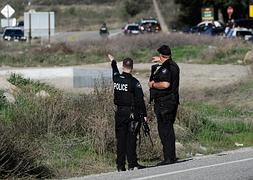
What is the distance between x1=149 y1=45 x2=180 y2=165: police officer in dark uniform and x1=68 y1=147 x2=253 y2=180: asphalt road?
516 millimetres

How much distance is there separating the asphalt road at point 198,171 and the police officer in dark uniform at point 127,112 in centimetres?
38

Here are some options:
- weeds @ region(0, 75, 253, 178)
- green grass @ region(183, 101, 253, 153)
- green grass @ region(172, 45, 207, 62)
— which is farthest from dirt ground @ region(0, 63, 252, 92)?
weeds @ region(0, 75, 253, 178)

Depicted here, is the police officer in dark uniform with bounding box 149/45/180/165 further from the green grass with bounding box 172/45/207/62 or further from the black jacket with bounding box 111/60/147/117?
the green grass with bounding box 172/45/207/62

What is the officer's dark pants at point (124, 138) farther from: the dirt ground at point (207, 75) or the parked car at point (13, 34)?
the parked car at point (13, 34)

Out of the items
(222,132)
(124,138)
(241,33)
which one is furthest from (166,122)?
(241,33)

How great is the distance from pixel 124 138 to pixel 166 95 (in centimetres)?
120

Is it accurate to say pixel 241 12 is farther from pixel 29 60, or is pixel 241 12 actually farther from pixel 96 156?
pixel 96 156

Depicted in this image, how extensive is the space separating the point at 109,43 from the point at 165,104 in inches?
1423

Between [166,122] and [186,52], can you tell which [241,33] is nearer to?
[186,52]

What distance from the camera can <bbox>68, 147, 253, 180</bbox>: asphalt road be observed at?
11.8 meters

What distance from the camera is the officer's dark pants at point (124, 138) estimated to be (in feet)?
41.3

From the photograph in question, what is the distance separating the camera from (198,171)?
12.4m

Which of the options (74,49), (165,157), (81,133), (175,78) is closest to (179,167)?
(165,157)

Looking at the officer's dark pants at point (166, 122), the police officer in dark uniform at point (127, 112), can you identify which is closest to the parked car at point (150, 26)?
the officer's dark pants at point (166, 122)
